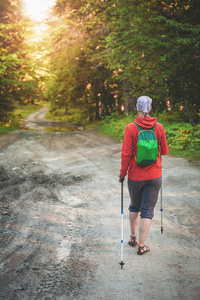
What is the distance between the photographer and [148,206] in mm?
3713

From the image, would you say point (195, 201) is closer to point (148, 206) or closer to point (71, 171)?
point (148, 206)

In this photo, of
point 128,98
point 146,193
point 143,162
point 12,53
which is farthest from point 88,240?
point 12,53

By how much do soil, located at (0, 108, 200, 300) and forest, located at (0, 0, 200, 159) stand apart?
20.3ft

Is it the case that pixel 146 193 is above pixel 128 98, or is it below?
below

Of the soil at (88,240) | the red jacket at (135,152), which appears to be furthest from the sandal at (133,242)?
the red jacket at (135,152)

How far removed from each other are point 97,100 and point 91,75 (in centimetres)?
274

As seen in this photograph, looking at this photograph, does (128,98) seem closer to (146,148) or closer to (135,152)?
(135,152)

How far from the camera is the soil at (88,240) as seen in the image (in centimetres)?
303

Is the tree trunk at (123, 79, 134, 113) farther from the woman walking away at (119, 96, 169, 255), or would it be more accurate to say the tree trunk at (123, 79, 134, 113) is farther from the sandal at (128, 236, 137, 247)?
the sandal at (128, 236, 137, 247)

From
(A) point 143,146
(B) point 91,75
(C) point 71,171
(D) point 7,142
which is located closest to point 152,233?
(A) point 143,146

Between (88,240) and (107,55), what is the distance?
14.2 m

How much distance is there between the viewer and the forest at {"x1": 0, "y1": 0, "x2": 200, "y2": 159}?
480 inches

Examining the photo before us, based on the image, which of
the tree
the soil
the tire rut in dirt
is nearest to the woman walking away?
the soil

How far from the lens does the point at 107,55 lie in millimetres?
16297
